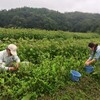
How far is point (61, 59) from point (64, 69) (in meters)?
1.42

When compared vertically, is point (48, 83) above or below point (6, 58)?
below

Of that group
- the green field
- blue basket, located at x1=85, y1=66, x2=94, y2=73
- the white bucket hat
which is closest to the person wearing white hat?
the white bucket hat

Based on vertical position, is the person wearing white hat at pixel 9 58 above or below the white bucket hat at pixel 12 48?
below

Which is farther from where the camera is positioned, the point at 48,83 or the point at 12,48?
the point at 12,48

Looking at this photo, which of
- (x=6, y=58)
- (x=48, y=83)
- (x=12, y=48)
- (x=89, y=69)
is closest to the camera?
(x=48, y=83)

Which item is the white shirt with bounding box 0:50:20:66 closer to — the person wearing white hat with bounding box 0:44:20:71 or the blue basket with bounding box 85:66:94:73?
the person wearing white hat with bounding box 0:44:20:71

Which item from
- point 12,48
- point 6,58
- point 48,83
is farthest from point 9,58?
point 48,83

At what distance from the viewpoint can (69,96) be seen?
310 inches

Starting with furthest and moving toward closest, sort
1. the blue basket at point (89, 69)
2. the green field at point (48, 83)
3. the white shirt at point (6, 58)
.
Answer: the blue basket at point (89, 69), the white shirt at point (6, 58), the green field at point (48, 83)

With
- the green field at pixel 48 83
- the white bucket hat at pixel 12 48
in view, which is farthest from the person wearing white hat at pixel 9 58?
the green field at pixel 48 83

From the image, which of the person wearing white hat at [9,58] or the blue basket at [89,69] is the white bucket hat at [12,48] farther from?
the blue basket at [89,69]

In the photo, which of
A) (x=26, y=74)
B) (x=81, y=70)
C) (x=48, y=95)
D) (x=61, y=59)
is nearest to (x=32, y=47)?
(x=61, y=59)

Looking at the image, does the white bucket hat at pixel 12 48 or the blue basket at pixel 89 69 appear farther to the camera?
the blue basket at pixel 89 69

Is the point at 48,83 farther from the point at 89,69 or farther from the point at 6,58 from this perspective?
the point at 89,69
